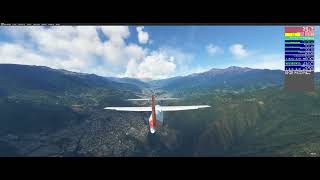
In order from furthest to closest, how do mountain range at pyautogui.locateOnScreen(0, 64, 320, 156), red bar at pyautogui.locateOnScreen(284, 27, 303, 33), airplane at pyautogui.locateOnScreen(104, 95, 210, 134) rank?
1. airplane at pyautogui.locateOnScreen(104, 95, 210, 134)
2. mountain range at pyautogui.locateOnScreen(0, 64, 320, 156)
3. red bar at pyautogui.locateOnScreen(284, 27, 303, 33)

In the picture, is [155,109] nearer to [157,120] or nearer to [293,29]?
[157,120]

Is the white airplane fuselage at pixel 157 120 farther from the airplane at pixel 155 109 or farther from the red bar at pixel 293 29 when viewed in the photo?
the red bar at pixel 293 29

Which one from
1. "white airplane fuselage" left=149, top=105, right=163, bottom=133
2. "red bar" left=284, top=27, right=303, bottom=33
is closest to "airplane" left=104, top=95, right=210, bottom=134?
"white airplane fuselage" left=149, top=105, right=163, bottom=133

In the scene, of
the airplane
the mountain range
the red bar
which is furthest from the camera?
the airplane

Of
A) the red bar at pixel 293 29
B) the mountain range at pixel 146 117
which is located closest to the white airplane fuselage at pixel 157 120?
the mountain range at pixel 146 117

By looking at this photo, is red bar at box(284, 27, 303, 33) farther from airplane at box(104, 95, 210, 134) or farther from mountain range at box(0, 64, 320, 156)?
airplane at box(104, 95, 210, 134)

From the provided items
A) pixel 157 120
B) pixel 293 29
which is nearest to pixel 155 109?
pixel 157 120

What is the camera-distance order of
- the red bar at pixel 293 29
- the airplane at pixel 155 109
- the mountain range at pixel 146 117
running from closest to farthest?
the red bar at pixel 293 29, the mountain range at pixel 146 117, the airplane at pixel 155 109

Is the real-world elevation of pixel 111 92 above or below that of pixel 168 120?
above

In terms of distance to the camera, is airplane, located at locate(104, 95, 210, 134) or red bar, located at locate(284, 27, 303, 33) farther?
airplane, located at locate(104, 95, 210, 134)
